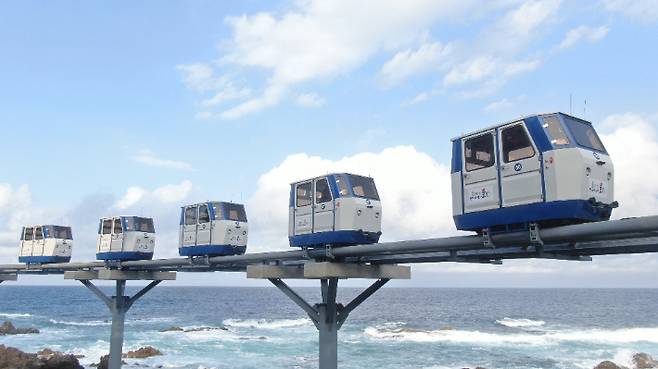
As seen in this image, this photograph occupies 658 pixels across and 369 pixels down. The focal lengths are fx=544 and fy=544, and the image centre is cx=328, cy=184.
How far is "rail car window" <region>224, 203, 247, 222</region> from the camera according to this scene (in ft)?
73.8

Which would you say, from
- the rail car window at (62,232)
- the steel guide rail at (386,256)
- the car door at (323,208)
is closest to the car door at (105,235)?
the steel guide rail at (386,256)

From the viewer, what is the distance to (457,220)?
12.2 metres

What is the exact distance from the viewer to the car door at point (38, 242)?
33.5 meters

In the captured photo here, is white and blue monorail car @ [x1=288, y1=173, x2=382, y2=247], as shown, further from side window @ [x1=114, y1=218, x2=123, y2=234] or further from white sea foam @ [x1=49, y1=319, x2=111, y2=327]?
white sea foam @ [x1=49, y1=319, x2=111, y2=327]

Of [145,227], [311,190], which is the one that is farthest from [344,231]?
[145,227]

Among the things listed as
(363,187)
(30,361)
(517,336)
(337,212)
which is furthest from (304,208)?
(517,336)

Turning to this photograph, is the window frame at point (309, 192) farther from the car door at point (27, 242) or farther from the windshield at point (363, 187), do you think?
the car door at point (27, 242)

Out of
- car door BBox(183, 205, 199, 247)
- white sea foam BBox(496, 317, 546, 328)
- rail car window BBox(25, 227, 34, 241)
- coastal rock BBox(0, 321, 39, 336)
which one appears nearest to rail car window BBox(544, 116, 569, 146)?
car door BBox(183, 205, 199, 247)

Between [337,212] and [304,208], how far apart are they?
1.69 metres

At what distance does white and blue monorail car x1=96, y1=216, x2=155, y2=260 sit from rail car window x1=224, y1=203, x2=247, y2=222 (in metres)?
7.97

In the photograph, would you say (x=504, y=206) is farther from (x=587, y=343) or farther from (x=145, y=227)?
(x=587, y=343)

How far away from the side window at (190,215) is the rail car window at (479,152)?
14.3 meters

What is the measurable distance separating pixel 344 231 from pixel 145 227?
52.6 ft

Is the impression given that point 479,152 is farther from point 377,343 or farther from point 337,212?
point 377,343
